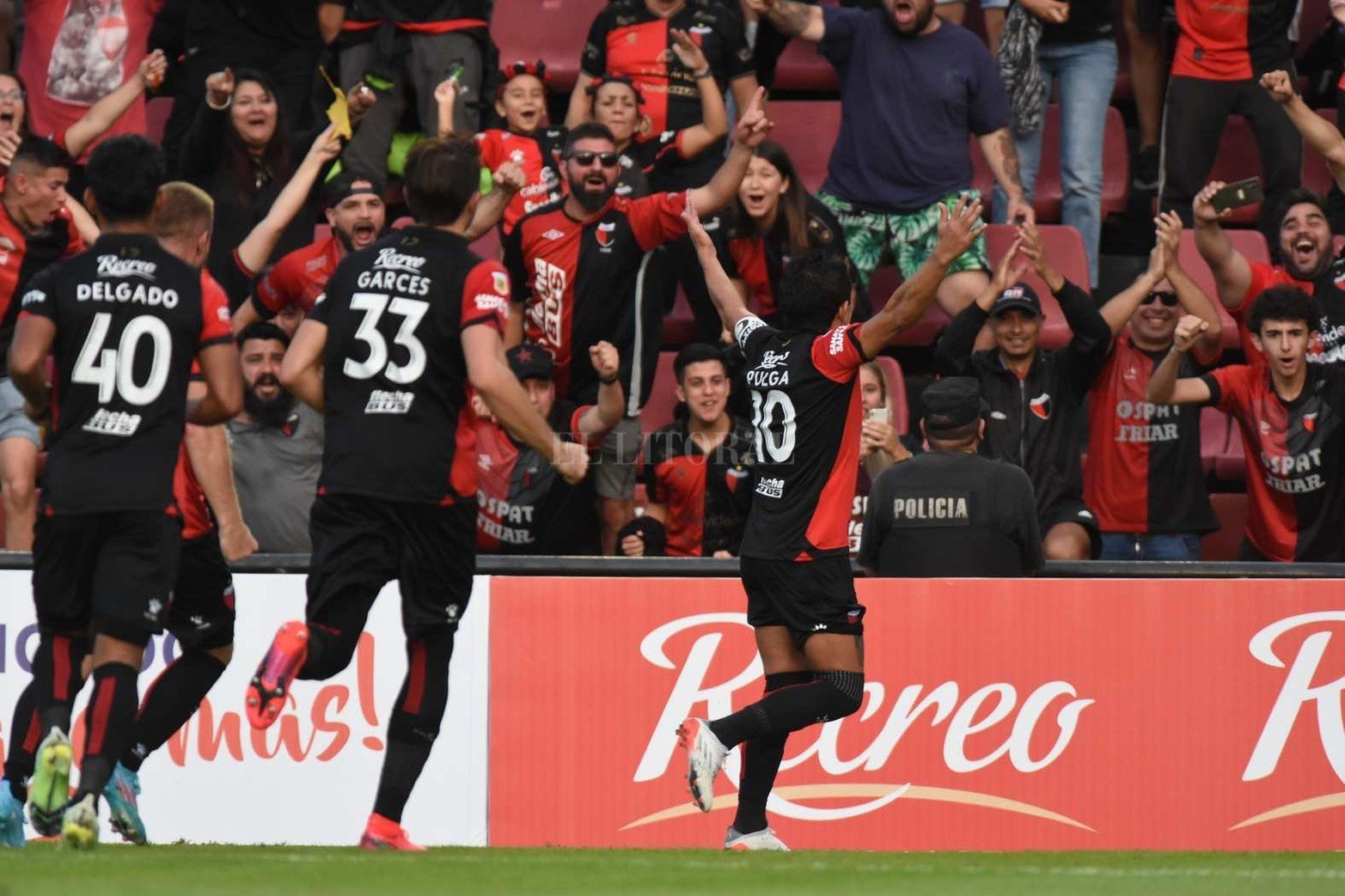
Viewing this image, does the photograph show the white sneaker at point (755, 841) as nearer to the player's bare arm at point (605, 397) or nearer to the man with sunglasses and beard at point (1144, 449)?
the player's bare arm at point (605, 397)

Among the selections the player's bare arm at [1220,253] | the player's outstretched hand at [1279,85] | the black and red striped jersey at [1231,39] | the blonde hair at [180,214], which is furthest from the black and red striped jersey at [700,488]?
the black and red striped jersey at [1231,39]

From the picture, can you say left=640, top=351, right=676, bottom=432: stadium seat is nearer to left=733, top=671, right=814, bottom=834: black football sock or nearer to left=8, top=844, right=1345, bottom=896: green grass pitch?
left=733, top=671, right=814, bottom=834: black football sock

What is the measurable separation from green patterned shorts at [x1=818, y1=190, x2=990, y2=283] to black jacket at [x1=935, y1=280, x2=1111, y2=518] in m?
0.87

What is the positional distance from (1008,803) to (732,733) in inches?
75.7

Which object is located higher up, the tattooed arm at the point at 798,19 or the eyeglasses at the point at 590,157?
the tattooed arm at the point at 798,19

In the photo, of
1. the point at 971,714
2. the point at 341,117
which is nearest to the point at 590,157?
the point at 341,117

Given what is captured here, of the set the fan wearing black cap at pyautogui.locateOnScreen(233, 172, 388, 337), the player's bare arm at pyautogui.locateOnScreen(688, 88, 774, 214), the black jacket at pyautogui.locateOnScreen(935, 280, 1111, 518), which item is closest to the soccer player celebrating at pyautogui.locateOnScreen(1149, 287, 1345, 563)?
the black jacket at pyautogui.locateOnScreen(935, 280, 1111, 518)

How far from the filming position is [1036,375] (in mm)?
9992

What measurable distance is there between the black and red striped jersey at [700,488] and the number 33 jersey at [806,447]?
6.86 ft

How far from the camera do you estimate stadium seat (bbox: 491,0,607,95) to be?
1315 cm

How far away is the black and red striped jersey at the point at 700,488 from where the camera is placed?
925 cm

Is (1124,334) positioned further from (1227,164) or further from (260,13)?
(260,13)

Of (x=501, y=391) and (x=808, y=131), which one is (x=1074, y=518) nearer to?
(x=808, y=131)

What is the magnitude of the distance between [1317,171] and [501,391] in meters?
8.52
